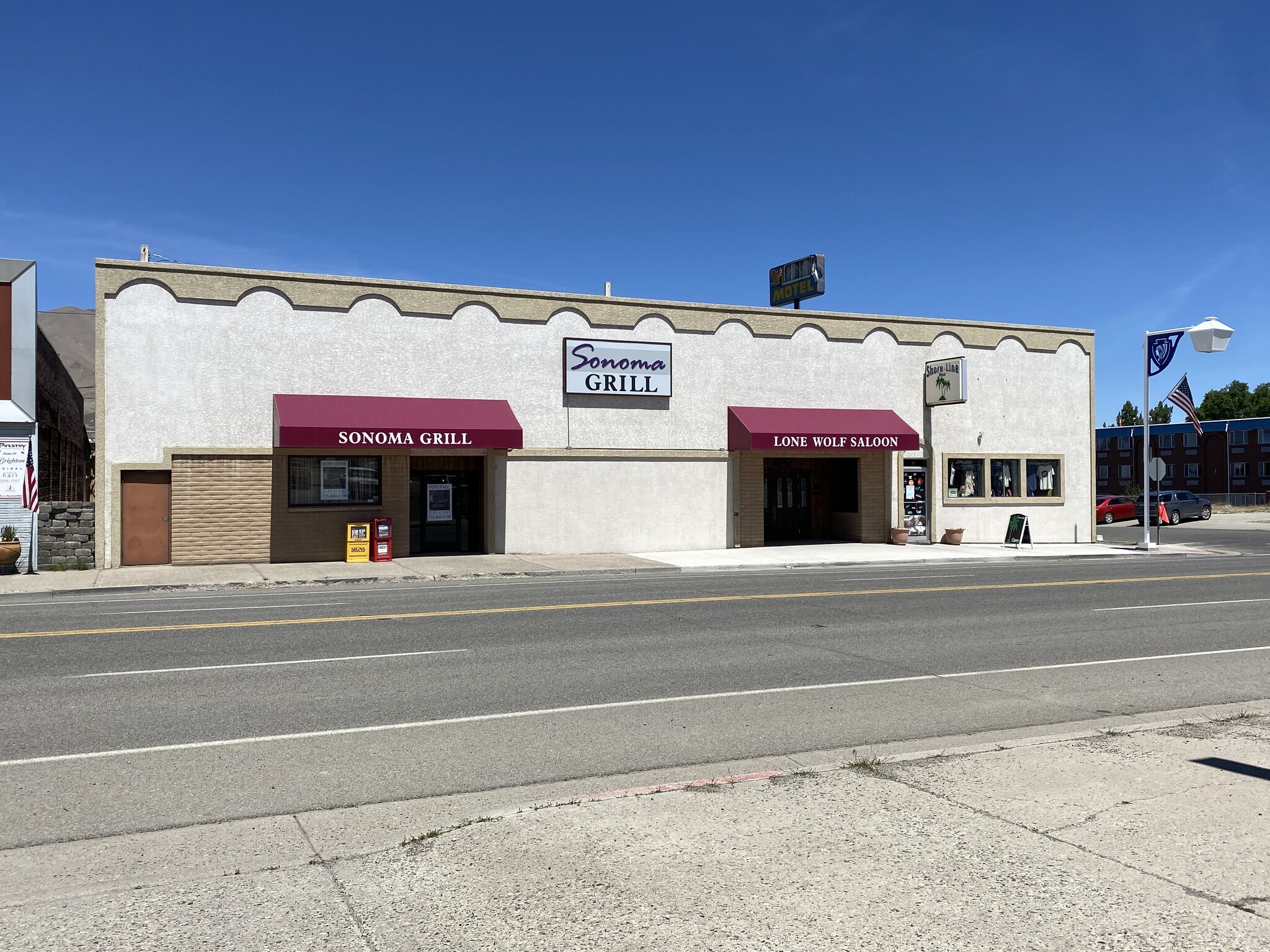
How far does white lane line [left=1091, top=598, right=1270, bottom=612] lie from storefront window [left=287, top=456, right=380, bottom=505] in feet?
52.2

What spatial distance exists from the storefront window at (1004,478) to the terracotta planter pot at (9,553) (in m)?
25.6

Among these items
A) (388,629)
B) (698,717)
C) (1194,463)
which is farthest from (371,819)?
(1194,463)

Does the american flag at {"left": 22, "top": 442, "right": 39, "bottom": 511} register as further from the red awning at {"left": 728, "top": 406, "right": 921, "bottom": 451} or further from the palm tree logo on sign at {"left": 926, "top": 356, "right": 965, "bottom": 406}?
the palm tree logo on sign at {"left": 926, "top": 356, "right": 965, "bottom": 406}

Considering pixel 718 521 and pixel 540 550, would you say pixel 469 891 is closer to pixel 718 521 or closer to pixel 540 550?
pixel 540 550

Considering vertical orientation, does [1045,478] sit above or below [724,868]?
above

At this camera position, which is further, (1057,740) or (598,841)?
(1057,740)

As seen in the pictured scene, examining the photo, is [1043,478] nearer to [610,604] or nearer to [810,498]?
[810,498]

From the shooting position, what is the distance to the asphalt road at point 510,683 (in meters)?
6.19

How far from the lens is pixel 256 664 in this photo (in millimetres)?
9773

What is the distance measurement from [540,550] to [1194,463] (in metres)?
79.7

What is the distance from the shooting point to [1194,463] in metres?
86.6

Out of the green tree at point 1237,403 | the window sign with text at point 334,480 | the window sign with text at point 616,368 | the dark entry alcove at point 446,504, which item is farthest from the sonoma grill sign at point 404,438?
the green tree at point 1237,403

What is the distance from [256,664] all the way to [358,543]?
13.1 m

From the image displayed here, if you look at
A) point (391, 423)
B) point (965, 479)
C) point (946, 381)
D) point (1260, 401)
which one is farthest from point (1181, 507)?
point (1260, 401)
